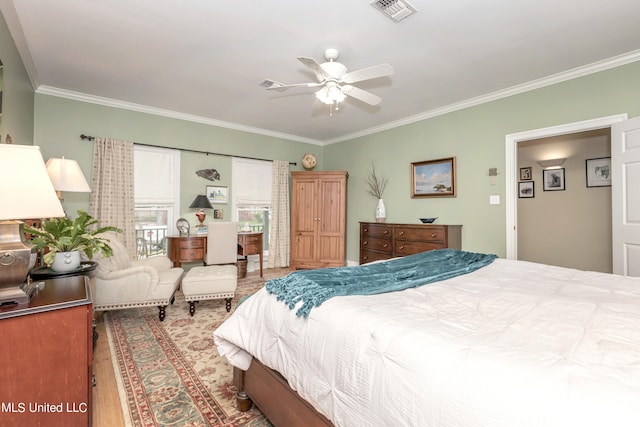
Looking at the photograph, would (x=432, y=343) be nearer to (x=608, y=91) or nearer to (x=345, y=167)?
(x=608, y=91)

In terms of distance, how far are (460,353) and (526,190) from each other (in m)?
5.33

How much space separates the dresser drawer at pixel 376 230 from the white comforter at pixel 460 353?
9.20 feet

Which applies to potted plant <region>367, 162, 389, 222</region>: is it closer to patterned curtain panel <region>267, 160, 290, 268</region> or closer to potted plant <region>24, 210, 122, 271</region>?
patterned curtain panel <region>267, 160, 290, 268</region>

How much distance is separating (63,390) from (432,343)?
1580 mm

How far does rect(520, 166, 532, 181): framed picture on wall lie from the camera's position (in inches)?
199

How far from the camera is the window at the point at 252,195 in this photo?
5168 millimetres

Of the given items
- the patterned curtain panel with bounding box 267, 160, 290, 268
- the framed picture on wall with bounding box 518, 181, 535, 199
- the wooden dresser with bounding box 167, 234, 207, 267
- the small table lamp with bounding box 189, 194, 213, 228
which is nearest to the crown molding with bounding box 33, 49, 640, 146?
the patterned curtain panel with bounding box 267, 160, 290, 268

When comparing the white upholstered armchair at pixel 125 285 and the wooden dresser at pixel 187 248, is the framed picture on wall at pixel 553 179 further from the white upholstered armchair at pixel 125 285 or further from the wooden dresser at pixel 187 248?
the white upholstered armchair at pixel 125 285

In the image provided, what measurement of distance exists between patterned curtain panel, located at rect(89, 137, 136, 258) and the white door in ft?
18.6

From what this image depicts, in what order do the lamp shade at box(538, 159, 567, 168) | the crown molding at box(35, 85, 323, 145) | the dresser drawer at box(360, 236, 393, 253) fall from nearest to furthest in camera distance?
1. the crown molding at box(35, 85, 323, 145)
2. the dresser drawer at box(360, 236, 393, 253)
3. the lamp shade at box(538, 159, 567, 168)

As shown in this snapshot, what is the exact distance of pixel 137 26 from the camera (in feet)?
7.99

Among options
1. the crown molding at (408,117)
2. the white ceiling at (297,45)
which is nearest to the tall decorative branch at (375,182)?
the crown molding at (408,117)

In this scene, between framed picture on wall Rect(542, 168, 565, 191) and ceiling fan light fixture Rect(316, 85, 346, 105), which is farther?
framed picture on wall Rect(542, 168, 565, 191)

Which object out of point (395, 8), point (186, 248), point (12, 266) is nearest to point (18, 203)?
point (12, 266)
